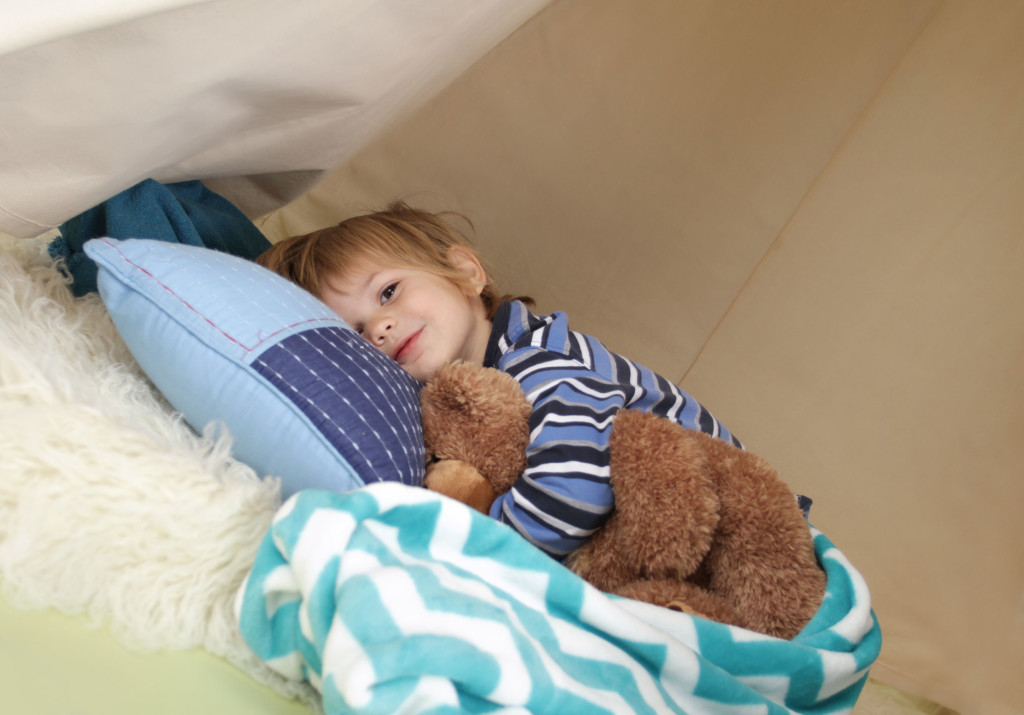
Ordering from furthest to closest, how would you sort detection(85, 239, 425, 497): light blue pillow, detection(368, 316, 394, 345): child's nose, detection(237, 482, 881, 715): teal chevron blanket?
detection(368, 316, 394, 345): child's nose, detection(85, 239, 425, 497): light blue pillow, detection(237, 482, 881, 715): teal chevron blanket

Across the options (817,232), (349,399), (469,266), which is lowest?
(349,399)

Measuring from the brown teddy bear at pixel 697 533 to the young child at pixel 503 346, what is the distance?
0.13 feet

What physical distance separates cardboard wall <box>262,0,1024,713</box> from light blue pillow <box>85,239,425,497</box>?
0.89 metres

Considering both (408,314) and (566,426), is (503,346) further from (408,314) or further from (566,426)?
(566,426)

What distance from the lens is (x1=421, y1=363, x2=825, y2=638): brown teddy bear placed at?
0.69m

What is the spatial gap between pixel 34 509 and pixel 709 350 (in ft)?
4.23

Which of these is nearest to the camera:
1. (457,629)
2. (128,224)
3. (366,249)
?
(457,629)

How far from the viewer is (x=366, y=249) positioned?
1121 millimetres

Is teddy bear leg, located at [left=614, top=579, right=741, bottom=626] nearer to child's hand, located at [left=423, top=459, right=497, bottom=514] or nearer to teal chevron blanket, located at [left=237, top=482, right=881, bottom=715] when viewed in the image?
teal chevron blanket, located at [left=237, top=482, right=881, bottom=715]

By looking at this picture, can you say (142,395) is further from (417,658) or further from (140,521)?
(417,658)

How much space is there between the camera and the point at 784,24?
4.46 feet

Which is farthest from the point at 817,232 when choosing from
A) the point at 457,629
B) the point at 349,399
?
the point at 457,629

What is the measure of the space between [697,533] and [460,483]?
256 mm

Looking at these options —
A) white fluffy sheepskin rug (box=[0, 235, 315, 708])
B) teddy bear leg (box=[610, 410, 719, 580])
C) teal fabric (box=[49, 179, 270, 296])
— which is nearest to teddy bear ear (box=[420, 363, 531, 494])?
teddy bear leg (box=[610, 410, 719, 580])
